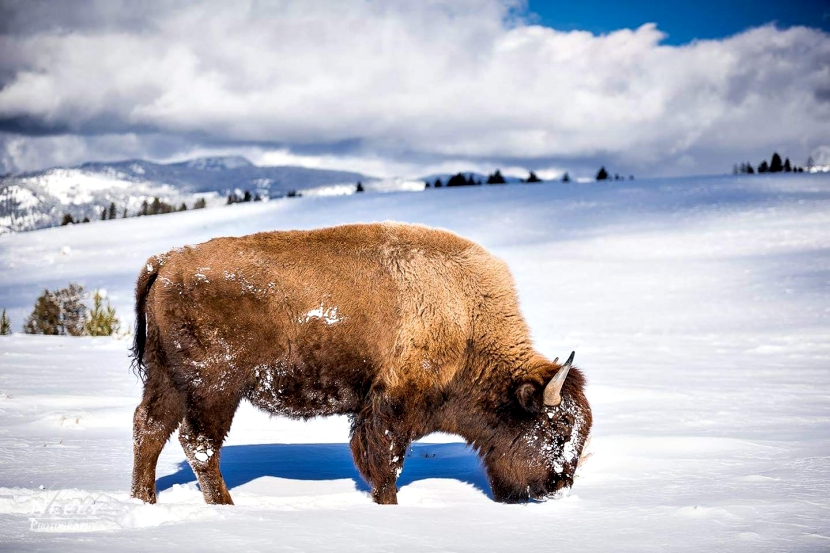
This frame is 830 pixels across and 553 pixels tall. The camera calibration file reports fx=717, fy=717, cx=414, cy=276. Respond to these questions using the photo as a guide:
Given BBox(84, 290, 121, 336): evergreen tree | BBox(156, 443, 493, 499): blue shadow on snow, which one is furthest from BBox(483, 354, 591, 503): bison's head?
BBox(84, 290, 121, 336): evergreen tree

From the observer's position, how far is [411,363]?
554 cm

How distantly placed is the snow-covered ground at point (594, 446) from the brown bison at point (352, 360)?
41 cm

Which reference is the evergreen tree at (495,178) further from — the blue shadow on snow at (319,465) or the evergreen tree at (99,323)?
the blue shadow on snow at (319,465)

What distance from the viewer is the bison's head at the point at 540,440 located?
554cm

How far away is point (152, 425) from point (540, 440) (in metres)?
2.99

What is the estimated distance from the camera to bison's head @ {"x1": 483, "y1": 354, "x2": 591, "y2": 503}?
18.2 feet

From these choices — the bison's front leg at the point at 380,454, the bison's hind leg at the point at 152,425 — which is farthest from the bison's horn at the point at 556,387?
the bison's hind leg at the point at 152,425

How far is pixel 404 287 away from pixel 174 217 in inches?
1598

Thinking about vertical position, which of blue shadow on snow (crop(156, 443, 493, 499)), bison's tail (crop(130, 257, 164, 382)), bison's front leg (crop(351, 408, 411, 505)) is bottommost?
blue shadow on snow (crop(156, 443, 493, 499))

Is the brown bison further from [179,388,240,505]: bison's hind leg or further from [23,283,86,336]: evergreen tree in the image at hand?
[23,283,86,336]: evergreen tree

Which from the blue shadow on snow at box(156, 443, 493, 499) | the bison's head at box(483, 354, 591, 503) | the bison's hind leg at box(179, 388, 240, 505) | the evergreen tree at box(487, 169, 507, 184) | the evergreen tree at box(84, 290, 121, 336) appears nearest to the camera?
the bison's hind leg at box(179, 388, 240, 505)

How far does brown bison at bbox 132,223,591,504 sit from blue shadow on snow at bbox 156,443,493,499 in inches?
22.3

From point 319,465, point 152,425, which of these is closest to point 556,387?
point 319,465

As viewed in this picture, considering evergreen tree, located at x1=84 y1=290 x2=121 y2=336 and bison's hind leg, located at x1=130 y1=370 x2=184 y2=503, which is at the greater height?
bison's hind leg, located at x1=130 y1=370 x2=184 y2=503
